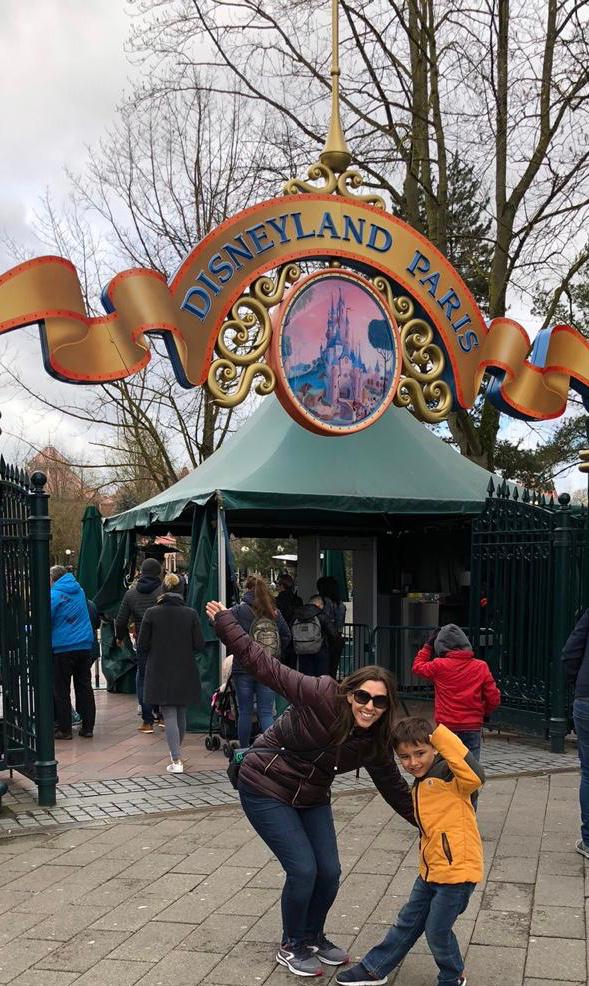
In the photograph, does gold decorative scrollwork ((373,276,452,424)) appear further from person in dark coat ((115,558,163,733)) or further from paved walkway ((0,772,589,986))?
paved walkway ((0,772,589,986))

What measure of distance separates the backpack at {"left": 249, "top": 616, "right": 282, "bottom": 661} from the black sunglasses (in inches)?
180

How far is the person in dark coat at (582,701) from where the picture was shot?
5809 mm

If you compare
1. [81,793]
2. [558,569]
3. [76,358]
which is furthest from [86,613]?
[558,569]

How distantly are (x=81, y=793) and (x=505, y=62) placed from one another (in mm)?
13075

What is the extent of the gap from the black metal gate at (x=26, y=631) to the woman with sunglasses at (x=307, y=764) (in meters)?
3.38

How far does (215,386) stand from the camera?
8.38 meters

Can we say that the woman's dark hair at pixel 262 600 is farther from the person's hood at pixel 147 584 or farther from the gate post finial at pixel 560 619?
the gate post finial at pixel 560 619

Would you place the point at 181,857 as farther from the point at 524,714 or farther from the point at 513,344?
the point at 513,344

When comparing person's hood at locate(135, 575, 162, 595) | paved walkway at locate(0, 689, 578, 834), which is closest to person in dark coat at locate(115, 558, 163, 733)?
person's hood at locate(135, 575, 162, 595)

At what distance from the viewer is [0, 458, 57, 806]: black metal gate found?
7.11m

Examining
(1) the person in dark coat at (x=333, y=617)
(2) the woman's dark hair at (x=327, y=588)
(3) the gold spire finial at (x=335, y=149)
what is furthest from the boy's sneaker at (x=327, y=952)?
(2) the woman's dark hair at (x=327, y=588)

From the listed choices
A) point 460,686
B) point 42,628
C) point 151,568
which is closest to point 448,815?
point 460,686

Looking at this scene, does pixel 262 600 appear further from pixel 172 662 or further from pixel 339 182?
pixel 339 182

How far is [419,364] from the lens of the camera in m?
9.71
